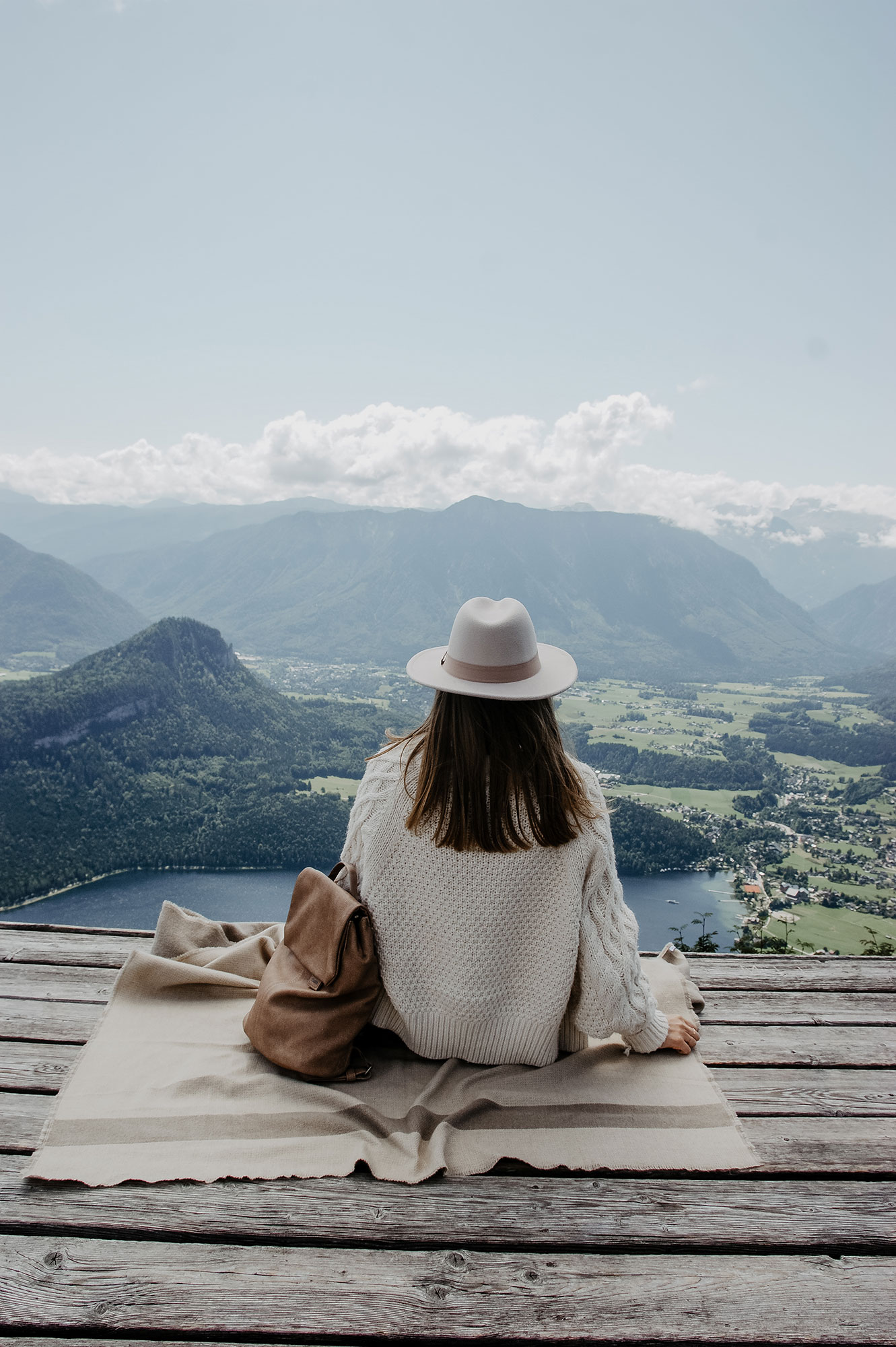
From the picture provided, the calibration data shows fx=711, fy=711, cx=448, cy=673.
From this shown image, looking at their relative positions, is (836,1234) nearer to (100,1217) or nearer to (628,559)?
(100,1217)

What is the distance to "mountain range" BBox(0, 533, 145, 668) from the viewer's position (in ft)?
166

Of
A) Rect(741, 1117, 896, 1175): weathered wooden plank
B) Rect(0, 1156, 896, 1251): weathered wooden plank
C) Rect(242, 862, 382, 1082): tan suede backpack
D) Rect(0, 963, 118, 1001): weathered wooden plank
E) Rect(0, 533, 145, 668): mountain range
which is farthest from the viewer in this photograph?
Rect(0, 533, 145, 668): mountain range

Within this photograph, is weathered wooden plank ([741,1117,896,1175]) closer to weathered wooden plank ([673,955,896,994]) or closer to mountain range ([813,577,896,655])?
weathered wooden plank ([673,955,896,994])

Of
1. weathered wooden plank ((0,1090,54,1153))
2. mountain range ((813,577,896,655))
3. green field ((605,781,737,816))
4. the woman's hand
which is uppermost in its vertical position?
mountain range ((813,577,896,655))

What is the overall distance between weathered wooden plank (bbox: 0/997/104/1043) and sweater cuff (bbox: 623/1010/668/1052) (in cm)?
173

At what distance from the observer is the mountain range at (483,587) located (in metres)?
67.6

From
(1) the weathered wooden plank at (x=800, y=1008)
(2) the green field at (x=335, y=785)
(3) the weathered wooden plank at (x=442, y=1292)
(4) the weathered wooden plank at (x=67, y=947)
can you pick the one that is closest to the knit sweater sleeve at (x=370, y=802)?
(3) the weathered wooden plank at (x=442, y=1292)

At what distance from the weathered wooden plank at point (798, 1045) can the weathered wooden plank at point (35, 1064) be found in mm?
1993

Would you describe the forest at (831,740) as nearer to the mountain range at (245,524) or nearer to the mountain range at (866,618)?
the mountain range at (866,618)

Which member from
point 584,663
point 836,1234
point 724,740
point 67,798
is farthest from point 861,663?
→ point 836,1234

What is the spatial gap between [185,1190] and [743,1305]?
1.20 meters

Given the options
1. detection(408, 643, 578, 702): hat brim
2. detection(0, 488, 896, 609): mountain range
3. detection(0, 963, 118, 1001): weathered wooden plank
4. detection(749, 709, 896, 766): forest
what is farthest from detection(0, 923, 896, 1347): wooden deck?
detection(0, 488, 896, 609): mountain range

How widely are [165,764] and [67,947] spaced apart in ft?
82.6

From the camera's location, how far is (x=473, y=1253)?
1488 millimetres
